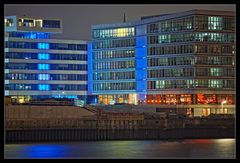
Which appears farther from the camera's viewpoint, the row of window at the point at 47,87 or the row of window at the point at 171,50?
the row of window at the point at 47,87

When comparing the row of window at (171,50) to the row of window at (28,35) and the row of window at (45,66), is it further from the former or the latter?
the row of window at (28,35)

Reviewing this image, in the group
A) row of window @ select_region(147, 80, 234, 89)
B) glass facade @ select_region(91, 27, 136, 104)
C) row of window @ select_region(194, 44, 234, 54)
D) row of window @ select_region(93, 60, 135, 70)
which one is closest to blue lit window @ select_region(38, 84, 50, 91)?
glass facade @ select_region(91, 27, 136, 104)

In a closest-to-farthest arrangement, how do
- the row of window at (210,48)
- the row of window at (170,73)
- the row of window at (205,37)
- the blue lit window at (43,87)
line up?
1. the row of window at (205,37)
2. the row of window at (210,48)
3. the row of window at (170,73)
4. the blue lit window at (43,87)

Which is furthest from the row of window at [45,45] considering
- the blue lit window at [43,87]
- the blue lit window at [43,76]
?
the blue lit window at [43,87]

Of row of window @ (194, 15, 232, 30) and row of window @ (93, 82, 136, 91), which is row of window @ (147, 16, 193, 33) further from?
row of window @ (93, 82, 136, 91)

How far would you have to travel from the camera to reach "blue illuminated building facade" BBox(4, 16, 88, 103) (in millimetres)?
182625

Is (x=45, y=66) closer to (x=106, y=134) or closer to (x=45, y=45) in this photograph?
(x=45, y=45)

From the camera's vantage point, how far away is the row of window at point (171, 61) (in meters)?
158

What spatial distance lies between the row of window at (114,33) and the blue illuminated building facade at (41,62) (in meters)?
10.1

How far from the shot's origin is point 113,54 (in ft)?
579

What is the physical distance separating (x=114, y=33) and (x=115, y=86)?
12784 mm

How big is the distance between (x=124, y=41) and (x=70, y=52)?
64.2ft

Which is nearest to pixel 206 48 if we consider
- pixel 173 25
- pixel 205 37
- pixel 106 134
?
pixel 205 37

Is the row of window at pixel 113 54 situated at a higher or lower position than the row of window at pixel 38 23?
lower
